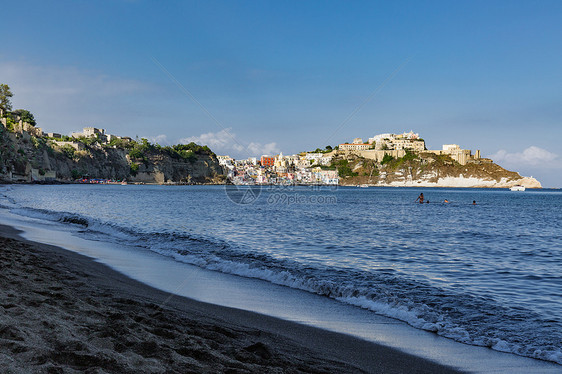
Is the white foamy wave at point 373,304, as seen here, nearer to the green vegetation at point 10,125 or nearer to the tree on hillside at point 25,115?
the green vegetation at point 10,125

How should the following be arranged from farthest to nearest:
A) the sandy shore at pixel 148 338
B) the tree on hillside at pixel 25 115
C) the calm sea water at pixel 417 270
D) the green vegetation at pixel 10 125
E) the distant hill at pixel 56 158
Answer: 1. the tree on hillside at pixel 25 115
2. the green vegetation at pixel 10 125
3. the distant hill at pixel 56 158
4. the calm sea water at pixel 417 270
5. the sandy shore at pixel 148 338

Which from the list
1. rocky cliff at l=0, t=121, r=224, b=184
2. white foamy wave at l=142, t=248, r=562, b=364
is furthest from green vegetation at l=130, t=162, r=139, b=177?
white foamy wave at l=142, t=248, r=562, b=364

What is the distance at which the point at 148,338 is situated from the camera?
4598mm

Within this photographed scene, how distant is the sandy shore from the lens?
3.69 meters

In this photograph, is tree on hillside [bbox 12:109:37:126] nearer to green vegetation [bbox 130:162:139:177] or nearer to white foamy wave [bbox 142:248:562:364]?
green vegetation [bbox 130:162:139:177]

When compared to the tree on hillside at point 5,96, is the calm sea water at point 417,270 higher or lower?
lower

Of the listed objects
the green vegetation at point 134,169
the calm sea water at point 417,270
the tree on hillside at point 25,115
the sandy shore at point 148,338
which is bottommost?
the calm sea water at point 417,270

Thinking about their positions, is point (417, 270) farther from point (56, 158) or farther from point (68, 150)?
point (68, 150)

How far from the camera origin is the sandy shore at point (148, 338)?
12.1 ft

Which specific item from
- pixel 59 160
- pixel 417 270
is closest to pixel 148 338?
pixel 417 270

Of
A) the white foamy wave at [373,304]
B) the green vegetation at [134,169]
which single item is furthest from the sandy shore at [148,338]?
the green vegetation at [134,169]

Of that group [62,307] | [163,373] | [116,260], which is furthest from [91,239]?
[163,373]

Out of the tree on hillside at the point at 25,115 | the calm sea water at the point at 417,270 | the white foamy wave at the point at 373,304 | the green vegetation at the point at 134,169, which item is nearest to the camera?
the white foamy wave at the point at 373,304

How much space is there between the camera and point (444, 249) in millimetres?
17094
